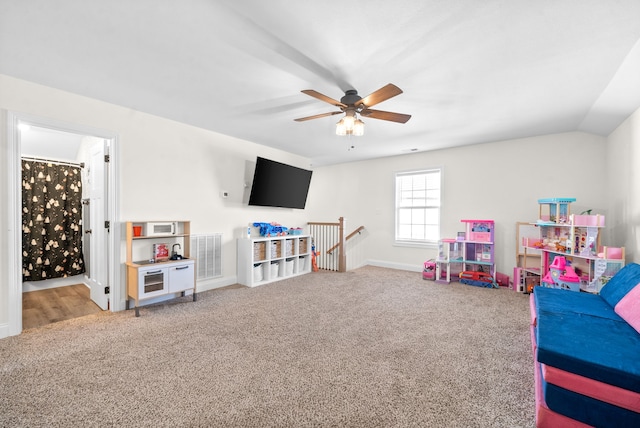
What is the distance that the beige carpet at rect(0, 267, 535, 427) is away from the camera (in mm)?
1612

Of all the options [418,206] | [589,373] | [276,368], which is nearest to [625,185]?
[418,206]

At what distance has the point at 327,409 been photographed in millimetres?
1651

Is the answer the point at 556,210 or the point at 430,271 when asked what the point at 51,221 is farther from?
the point at 556,210

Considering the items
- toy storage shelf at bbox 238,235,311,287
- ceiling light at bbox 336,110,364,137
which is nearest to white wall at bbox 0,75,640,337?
toy storage shelf at bbox 238,235,311,287

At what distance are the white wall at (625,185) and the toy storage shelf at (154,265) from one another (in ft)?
17.3

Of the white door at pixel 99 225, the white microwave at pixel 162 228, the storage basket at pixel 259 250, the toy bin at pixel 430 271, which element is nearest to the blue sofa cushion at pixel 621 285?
the toy bin at pixel 430 271

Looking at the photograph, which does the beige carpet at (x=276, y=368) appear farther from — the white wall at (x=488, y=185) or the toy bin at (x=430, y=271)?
the white wall at (x=488, y=185)

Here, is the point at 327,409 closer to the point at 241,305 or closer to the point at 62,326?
the point at 241,305

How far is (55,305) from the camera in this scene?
11.6 feet

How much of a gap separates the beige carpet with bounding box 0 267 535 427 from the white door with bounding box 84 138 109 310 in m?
0.48

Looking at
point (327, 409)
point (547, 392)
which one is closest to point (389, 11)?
point (547, 392)

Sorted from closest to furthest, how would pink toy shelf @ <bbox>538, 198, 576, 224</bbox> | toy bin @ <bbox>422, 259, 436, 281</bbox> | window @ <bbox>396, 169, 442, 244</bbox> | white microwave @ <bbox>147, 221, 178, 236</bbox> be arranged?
white microwave @ <bbox>147, 221, 178, 236</bbox>
pink toy shelf @ <bbox>538, 198, 576, 224</bbox>
toy bin @ <bbox>422, 259, 436, 281</bbox>
window @ <bbox>396, 169, 442, 244</bbox>

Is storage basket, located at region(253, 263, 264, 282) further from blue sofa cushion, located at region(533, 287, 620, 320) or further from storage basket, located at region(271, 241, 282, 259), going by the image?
blue sofa cushion, located at region(533, 287, 620, 320)

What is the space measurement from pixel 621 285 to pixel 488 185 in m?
2.82
